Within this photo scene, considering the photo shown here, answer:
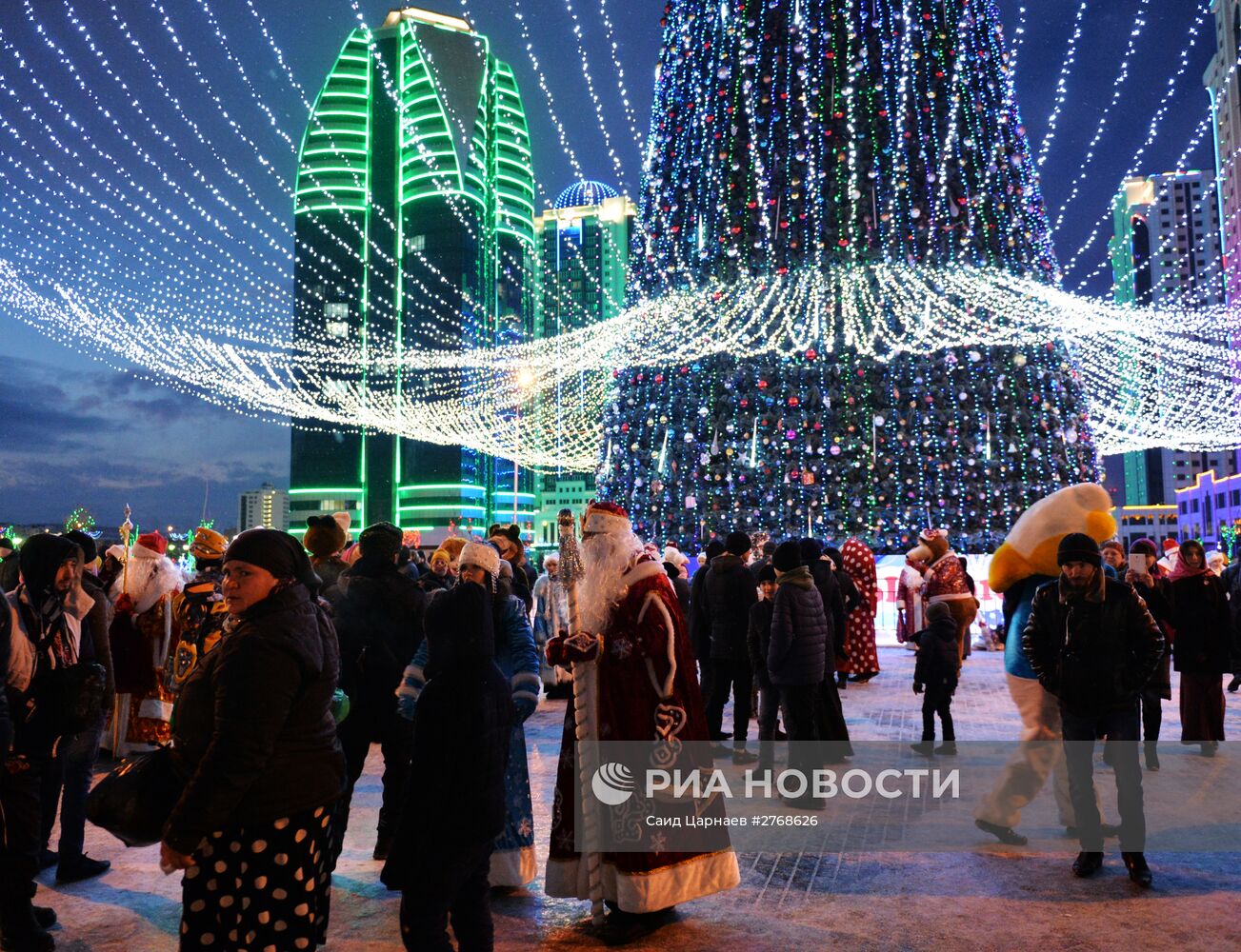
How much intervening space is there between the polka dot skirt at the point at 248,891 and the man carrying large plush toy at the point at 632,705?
130cm

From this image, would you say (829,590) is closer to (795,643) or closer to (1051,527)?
(795,643)

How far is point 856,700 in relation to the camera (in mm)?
9555

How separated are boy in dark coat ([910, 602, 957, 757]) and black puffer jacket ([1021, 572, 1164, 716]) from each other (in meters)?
2.51

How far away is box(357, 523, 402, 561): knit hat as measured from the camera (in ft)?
15.4

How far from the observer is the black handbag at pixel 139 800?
2.47m

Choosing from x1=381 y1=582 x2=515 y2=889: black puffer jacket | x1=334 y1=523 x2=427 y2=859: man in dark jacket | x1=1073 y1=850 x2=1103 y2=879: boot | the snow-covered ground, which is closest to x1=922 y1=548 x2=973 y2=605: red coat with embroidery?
the snow-covered ground

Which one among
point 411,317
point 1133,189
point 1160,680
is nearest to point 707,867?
point 1160,680

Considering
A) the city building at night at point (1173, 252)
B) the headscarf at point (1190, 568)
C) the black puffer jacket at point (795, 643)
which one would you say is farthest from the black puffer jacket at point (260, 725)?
the city building at night at point (1173, 252)

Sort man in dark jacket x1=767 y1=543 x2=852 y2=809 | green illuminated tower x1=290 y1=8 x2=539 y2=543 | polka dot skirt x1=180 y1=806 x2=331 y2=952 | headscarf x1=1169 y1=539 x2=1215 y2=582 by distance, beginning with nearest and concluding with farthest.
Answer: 1. polka dot skirt x1=180 y1=806 x2=331 y2=952
2. man in dark jacket x1=767 y1=543 x2=852 y2=809
3. headscarf x1=1169 y1=539 x2=1215 y2=582
4. green illuminated tower x1=290 y1=8 x2=539 y2=543

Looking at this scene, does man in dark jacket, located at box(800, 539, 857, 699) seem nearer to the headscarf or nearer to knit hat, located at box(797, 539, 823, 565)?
knit hat, located at box(797, 539, 823, 565)

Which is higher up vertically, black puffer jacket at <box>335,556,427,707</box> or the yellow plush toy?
the yellow plush toy

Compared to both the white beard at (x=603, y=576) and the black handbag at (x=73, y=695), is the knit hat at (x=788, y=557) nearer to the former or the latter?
the white beard at (x=603, y=576)

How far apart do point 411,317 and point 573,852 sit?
260 feet

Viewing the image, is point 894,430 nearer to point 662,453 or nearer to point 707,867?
point 662,453
